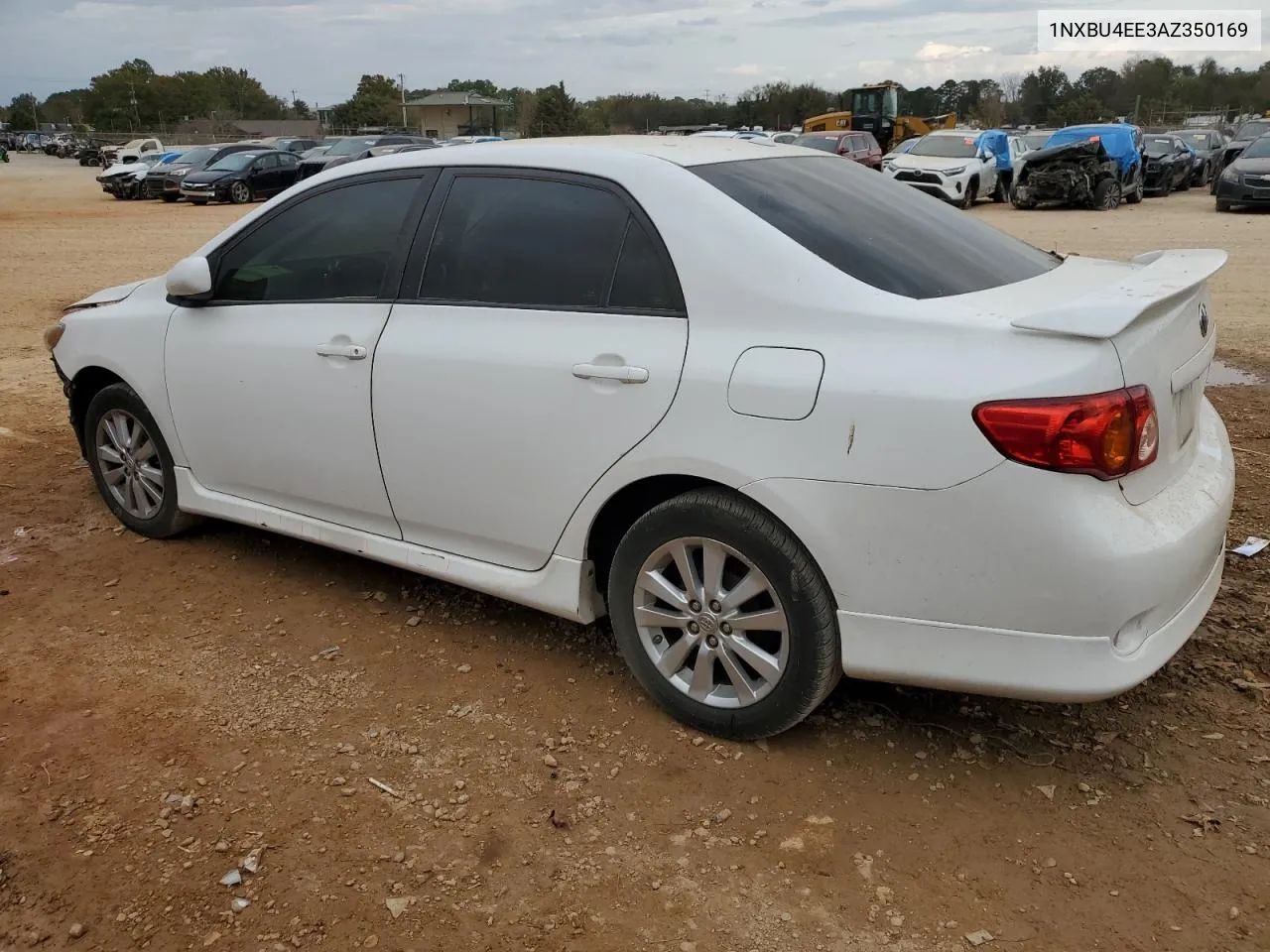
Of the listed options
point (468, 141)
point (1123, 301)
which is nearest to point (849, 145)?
point (468, 141)

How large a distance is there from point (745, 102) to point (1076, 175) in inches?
2381

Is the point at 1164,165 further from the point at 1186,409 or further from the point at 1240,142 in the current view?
the point at 1186,409

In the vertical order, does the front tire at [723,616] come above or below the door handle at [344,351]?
below

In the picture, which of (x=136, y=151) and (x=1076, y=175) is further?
(x=136, y=151)

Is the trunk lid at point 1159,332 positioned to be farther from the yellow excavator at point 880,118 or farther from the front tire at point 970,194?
the yellow excavator at point 880,118

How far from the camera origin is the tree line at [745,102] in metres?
64.3

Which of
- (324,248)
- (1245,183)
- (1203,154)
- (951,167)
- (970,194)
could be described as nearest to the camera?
(324,248)

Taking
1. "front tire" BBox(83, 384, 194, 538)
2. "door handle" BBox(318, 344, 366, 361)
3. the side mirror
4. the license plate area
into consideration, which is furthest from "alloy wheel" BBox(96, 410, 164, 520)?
the license plate area

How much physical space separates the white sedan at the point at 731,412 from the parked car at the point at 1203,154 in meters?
29.3

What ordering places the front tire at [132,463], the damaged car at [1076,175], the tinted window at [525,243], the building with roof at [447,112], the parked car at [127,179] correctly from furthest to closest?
the building with roof at [447,112] < the parked car at [127,179] < the damaged car at [1076,175] < the front tire at [132,463] < the tinted window at [525,243]

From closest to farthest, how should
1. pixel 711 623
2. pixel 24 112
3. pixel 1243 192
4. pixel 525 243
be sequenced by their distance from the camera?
pixel 711 623 < pixel 525 243 < pixel 1243 192 < pixel 24 112

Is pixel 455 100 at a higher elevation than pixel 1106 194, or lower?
higher

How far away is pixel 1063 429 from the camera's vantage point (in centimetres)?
246

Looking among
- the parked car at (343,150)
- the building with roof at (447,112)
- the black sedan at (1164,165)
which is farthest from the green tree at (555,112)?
the black sedan at (1164,165)
